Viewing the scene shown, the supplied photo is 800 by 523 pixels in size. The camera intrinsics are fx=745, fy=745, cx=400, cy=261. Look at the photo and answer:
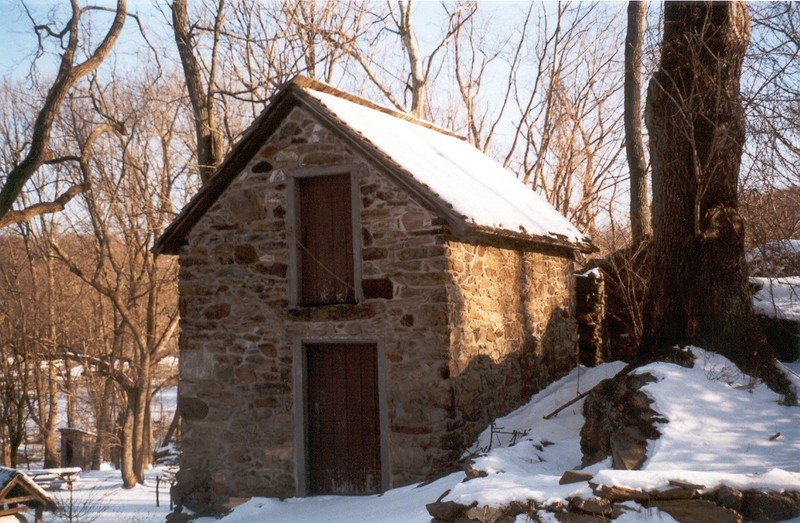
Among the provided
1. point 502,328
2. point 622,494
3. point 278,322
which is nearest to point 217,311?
point 278,322

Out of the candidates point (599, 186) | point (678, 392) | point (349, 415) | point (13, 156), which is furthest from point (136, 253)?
point (678, 392)

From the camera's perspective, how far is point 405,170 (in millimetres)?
8297

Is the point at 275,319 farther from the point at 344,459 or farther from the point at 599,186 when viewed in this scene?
the point at 599,186

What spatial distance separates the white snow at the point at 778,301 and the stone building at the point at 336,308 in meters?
3.25

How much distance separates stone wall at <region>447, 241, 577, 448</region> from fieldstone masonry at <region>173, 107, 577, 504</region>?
0.09 ft

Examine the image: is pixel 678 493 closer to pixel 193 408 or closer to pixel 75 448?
pixel 193 408

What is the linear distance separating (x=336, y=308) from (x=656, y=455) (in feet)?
13.1

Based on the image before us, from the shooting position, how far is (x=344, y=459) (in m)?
8.88

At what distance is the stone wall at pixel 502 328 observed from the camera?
8.52 metres

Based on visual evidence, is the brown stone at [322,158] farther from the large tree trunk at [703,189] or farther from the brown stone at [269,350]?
the large tree trunk at [703,189]

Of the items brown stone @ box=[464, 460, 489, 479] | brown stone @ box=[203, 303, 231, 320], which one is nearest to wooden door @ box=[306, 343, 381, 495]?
brown stone @ box=[203, 303, 231, 320]

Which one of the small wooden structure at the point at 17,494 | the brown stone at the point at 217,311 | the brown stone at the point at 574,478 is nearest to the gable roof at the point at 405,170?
the brown stone at the point at 217,311

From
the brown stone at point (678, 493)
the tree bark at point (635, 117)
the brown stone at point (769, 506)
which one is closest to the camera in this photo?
the brown stone at point (769, 506)

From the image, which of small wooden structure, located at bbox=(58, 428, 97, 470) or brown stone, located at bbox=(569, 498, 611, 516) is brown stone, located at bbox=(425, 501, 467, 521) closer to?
brown stone, located at bbox=(569, 498, 611, 516)
